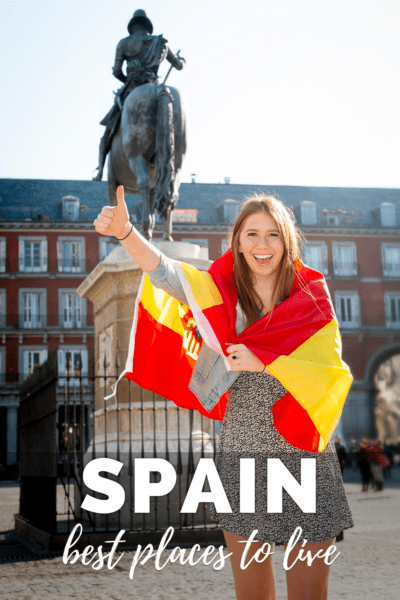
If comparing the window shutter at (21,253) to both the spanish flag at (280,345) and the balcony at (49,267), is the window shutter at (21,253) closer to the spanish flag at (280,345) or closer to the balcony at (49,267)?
the balcony at (49,267)

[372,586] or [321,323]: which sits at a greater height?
[321,323]

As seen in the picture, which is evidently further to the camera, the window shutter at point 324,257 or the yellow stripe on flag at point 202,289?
the window shutter at point 324,257

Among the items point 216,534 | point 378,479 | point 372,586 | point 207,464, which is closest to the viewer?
point 207,464

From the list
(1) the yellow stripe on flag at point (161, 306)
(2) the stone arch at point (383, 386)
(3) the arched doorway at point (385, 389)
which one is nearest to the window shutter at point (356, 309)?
(2) the stone arch at point (383, 386)

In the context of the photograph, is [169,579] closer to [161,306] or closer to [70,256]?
[161,306]

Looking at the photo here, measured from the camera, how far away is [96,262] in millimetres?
40031

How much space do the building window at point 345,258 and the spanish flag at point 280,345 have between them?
40.6 meters

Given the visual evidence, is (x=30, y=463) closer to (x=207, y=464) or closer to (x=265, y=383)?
(x=207, y=464)

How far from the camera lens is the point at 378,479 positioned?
58.1 ft

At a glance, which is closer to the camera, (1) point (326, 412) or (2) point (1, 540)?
(1) point (326, 412)

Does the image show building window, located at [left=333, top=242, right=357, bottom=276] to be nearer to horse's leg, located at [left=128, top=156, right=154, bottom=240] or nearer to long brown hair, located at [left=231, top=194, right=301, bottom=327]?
horse's leg, located at [left=128, top=156, right=154, bottom=240]

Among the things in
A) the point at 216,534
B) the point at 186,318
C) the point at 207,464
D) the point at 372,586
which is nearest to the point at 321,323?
the point at 186,318

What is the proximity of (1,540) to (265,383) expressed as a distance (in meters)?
6.41

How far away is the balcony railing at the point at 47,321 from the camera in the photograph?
3866 centimetres
